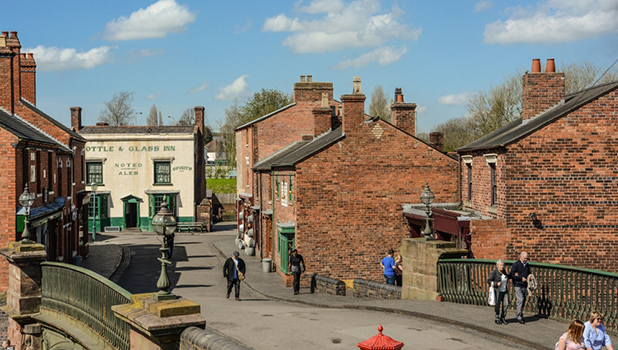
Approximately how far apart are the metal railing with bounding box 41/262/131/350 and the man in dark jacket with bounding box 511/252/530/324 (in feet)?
26.6

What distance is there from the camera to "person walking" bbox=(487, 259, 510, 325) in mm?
12938

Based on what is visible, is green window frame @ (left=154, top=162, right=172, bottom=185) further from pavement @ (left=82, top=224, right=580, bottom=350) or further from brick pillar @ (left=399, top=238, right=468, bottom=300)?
brick pillar @ (left=399, top=238, right=468, bottom=300)

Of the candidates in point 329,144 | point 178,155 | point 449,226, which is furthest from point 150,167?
point 449,226

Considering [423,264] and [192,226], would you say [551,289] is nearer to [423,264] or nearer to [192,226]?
[423,264]

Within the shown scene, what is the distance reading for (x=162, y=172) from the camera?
50.8 meters

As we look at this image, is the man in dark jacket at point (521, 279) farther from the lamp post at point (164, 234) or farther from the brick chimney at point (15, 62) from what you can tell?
the brick chimney at point (15, 62)

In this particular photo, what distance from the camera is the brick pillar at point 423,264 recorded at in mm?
16094

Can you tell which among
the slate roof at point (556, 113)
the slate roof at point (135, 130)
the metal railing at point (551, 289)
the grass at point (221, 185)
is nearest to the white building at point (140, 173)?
the slate roof at point (135, 130)

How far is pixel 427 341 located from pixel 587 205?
922 centimetres

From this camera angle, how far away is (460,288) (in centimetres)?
1572

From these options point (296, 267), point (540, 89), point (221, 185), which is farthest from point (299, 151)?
point (221, 185)

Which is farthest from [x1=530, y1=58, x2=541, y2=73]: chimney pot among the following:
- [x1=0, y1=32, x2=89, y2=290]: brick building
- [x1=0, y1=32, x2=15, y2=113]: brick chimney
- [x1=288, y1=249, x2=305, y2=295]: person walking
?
[x1=0, y1=32, x2=15, y2=113]: brick chimney

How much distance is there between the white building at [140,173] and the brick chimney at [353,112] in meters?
27.7

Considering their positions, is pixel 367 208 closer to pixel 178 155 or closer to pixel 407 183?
pixel 407 183
